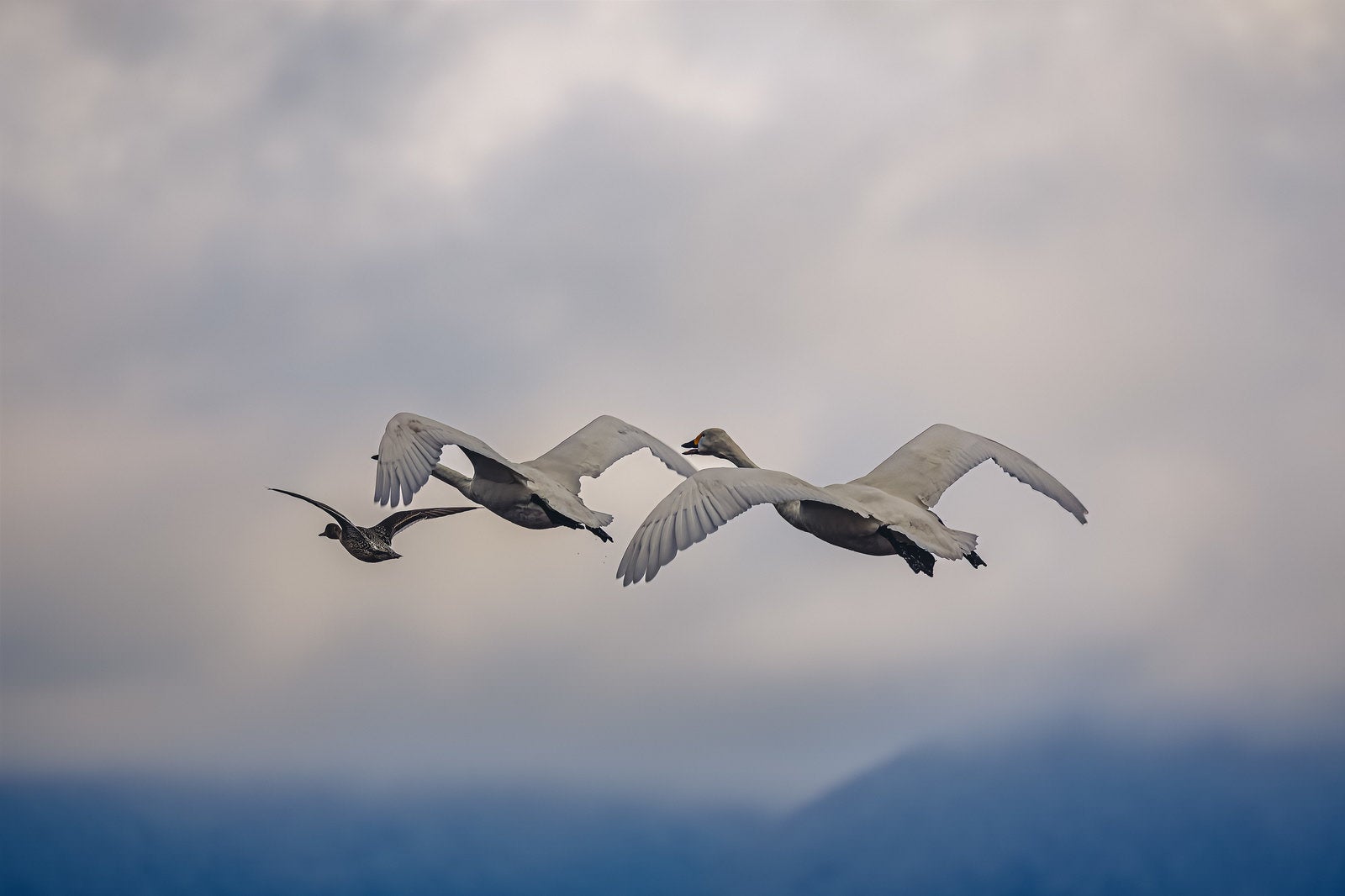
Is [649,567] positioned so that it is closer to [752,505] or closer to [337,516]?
[752,505]

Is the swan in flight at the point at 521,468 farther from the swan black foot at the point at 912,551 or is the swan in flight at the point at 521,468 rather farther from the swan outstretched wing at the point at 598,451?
the swan black foot at the point at 912,551

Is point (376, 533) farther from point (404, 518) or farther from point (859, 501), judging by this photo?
point (859, 501)

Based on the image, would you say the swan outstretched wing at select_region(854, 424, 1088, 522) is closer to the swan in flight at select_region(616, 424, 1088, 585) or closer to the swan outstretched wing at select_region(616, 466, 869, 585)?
the swan in flight at select_region(616, 424, 1088, 585)

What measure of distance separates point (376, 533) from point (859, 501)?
844cm

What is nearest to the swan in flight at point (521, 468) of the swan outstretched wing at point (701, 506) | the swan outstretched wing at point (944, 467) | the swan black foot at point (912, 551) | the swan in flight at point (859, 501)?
the swan in flight at point (859, 501)

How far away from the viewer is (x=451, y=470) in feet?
101

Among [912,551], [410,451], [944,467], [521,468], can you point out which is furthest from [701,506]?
[944,467]

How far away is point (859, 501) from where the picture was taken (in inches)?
1051

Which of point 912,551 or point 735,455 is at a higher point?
point 735,455

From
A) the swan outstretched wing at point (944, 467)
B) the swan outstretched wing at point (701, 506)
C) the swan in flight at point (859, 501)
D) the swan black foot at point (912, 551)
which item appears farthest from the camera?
the swan outstretched wing at point (944, 467)

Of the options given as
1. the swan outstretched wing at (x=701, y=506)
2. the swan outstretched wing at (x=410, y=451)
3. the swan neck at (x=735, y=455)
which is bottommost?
the swan outstretched wing at (x=701, y=506)

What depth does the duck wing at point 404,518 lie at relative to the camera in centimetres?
3059

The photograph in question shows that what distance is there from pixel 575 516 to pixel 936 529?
18.7ft

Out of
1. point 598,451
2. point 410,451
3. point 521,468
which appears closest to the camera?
point 410,451
